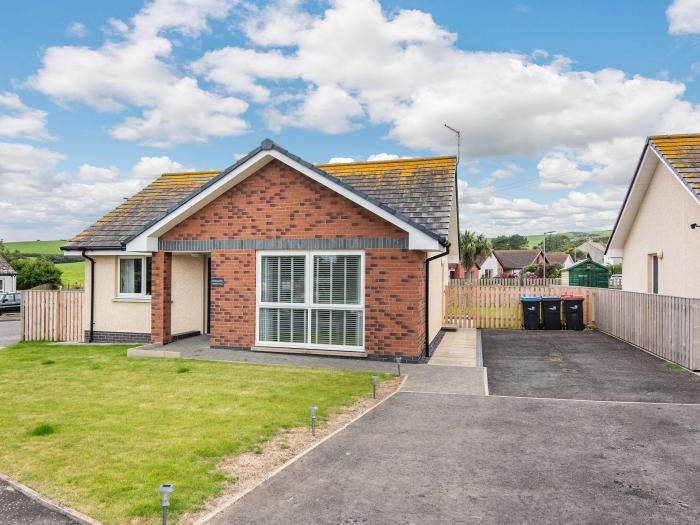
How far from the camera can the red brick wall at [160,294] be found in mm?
12703

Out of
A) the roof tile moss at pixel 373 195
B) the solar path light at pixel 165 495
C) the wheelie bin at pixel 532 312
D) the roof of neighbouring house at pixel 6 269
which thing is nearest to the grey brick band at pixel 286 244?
the roof tile moss at pixel 373 195

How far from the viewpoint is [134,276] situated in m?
14.0

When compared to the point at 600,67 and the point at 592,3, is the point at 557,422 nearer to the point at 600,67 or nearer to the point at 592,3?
the point at 592,3

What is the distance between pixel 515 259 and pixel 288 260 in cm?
7776

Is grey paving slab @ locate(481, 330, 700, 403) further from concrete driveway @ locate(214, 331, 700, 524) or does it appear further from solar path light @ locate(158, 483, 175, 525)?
solar path light @ locate(158, 483, 175, 525)

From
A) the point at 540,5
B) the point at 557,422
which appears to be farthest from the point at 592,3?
the point at 557,422

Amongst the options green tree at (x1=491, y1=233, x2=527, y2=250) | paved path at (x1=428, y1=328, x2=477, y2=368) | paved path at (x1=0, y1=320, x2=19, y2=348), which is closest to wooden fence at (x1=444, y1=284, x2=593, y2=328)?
paved path at (x1=428, y1=328, x2=477, y2=368)

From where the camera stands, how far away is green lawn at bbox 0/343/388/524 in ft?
14.5

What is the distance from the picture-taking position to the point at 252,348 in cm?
1183

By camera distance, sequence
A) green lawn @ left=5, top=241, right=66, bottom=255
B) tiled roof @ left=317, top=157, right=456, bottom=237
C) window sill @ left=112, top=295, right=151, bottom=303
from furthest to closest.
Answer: green lawn @ left=5, top=241, right=66, bottom=255 < window sill @ left=112, top=295, right=151, bottom=303 < tiled roof @ left=317, top=157, right=456, bottom=237

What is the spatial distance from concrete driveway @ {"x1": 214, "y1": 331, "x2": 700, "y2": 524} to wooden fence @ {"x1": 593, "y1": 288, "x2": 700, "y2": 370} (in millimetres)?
2399

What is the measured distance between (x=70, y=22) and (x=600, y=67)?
53.1ft

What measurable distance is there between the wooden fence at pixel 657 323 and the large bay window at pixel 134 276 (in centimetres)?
1332

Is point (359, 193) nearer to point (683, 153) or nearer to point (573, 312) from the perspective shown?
point (683, 153)
